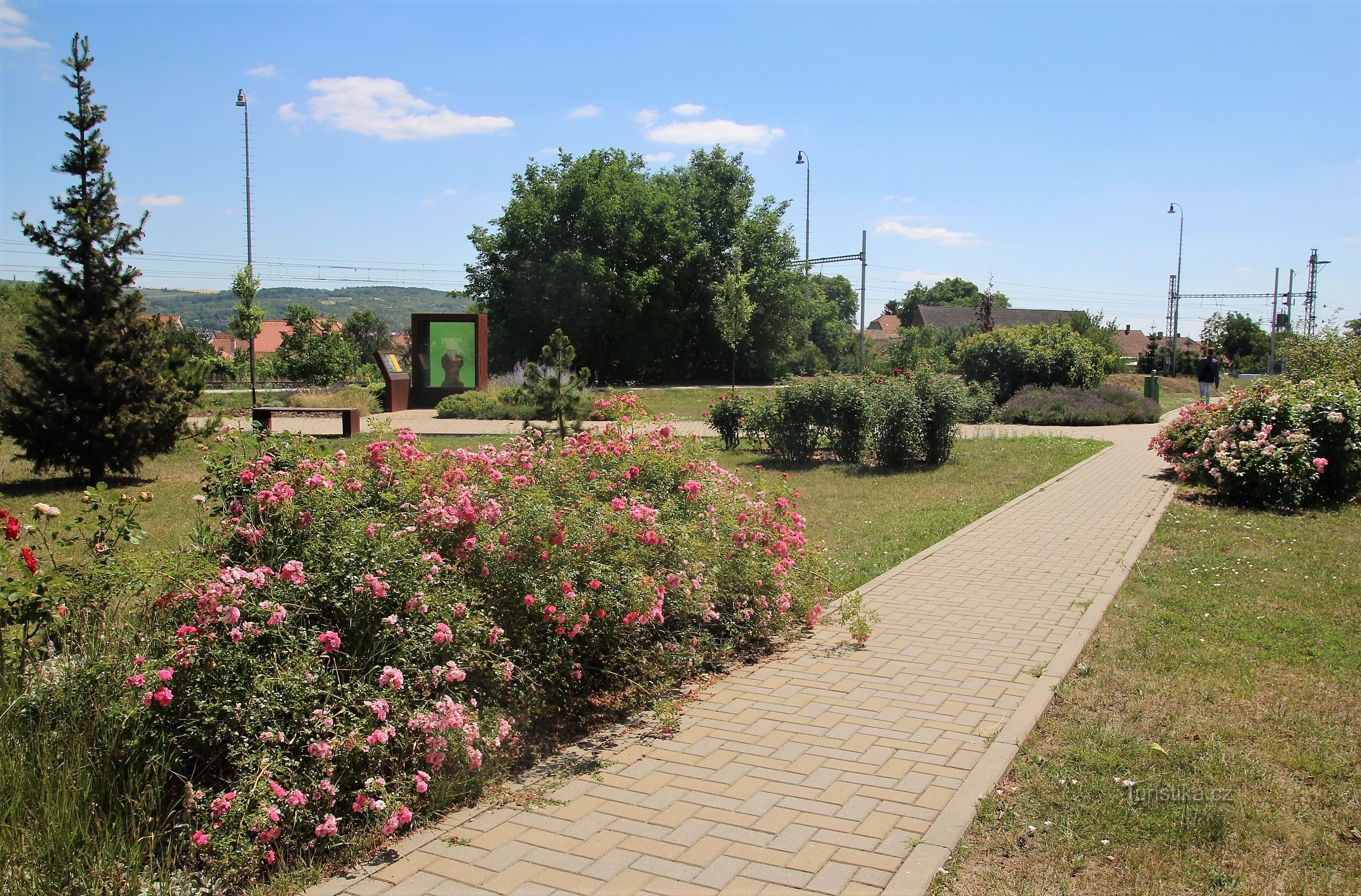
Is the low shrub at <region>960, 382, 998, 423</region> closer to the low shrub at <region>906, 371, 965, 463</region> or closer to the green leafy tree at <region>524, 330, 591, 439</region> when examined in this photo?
the low shrub at <region>906, 371, 965, 463</region>

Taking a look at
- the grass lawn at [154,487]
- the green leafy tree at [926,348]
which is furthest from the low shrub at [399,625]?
the green leafy tree at [926,348]

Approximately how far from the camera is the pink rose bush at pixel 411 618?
131 inches

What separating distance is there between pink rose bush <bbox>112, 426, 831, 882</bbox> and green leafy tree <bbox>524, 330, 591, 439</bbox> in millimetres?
4965

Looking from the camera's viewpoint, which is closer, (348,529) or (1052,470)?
(348,529)

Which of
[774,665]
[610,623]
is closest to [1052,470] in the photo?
[774,665]

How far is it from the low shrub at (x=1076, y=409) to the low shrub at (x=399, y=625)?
19.4 m

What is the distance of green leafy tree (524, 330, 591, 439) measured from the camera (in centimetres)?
1130

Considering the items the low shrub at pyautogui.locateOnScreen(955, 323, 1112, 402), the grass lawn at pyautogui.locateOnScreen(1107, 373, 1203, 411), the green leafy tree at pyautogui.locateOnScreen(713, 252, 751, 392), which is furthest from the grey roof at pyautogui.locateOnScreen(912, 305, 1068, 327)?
the low shrub at pyautogui.locateOnScreen(955, 323, 1112, 402)

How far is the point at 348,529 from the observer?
4156 mm

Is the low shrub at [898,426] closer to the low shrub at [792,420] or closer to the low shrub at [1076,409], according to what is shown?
the low shrub at [792,420]

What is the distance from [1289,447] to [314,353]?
44327mm

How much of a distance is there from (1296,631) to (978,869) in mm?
4218

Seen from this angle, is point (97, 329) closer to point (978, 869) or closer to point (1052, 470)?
point (978, 869)

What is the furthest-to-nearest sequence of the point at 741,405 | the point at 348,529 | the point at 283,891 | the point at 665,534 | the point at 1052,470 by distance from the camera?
1. the point at 741,405
2. the point at 1052,470
3. the point at 665,534
4. the point at 348,529
5. the point at 283,891
